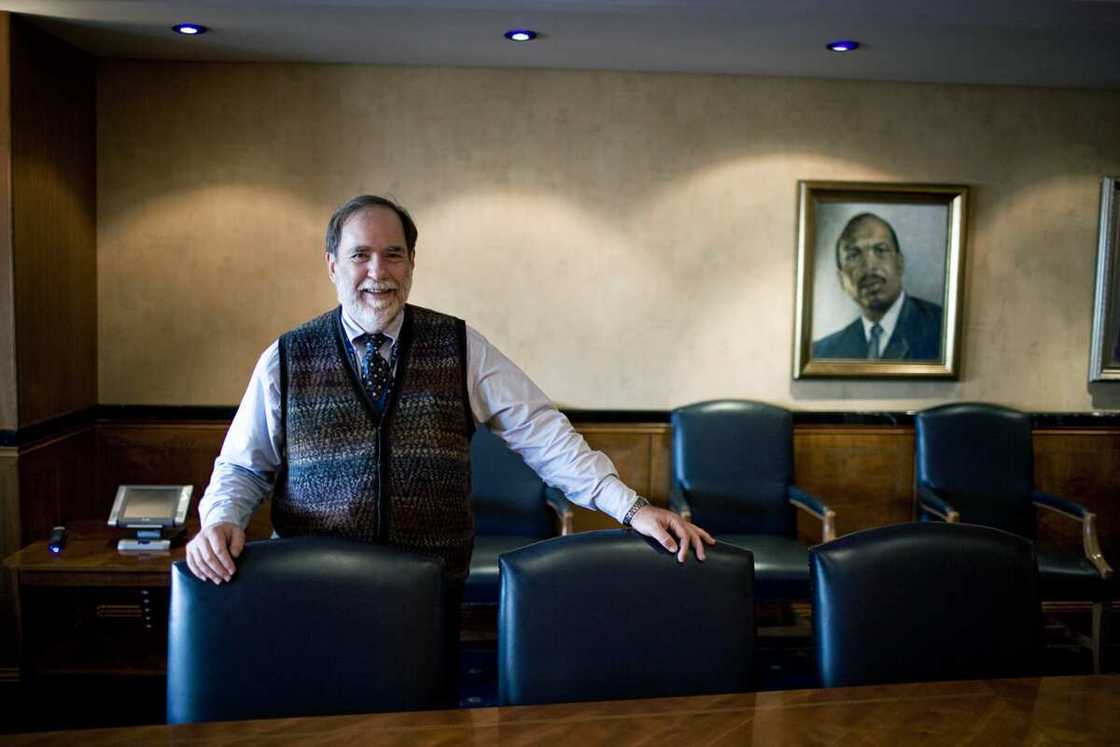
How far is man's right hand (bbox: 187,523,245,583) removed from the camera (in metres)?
1.50

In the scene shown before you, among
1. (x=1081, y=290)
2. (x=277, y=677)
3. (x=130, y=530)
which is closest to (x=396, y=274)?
(x=277, y=677)

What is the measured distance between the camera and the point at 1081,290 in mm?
3896

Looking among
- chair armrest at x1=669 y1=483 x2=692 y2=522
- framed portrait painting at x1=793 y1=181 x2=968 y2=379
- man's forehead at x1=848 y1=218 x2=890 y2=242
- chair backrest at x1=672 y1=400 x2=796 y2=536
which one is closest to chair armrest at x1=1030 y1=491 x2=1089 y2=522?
framed portrait painting at x1=793 y1=181 x2=968 y2=379

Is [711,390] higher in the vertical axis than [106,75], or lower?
lower

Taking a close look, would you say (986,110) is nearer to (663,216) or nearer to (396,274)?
(663,216)

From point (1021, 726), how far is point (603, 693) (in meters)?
0.61

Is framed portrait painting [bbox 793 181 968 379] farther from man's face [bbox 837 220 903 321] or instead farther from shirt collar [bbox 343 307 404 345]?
shirt collar [bbox 343 307 404 345]

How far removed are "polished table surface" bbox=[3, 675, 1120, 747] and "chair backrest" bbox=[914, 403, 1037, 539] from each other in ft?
7.24

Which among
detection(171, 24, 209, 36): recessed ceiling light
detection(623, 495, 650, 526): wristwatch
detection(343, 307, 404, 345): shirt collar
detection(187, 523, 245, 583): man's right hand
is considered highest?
detection(171, 24, 209, 36): recessed ceiling light

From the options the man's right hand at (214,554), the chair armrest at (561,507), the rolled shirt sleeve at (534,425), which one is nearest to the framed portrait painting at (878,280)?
the chair armrest at (561,507)

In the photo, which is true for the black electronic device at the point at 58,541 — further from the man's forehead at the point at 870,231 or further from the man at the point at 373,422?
the man's forehead at the point at 870,231

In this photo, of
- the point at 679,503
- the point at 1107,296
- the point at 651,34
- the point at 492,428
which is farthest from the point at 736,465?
the point at 492,428

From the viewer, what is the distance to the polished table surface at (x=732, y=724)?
134 cm

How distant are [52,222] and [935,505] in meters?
3.16
